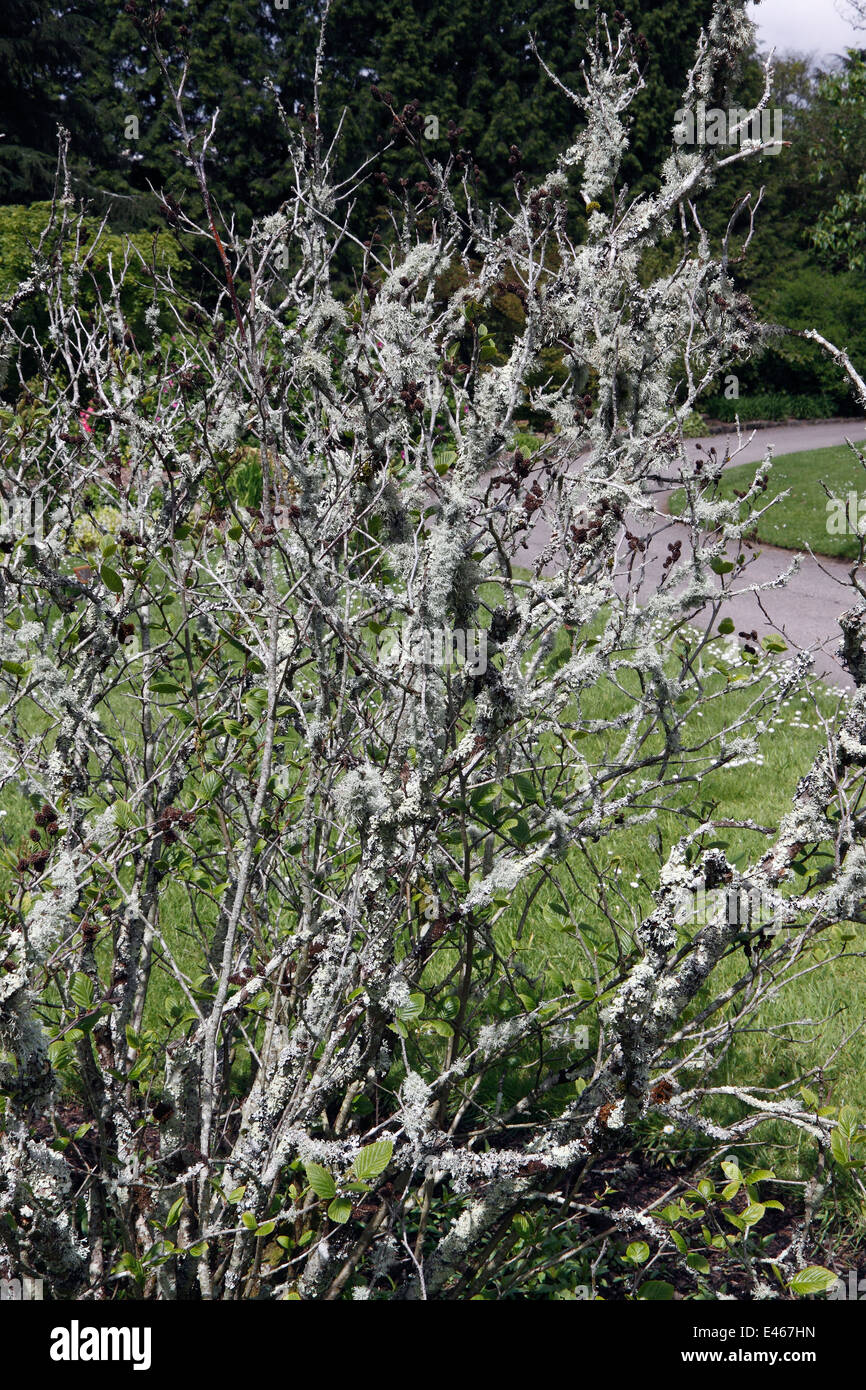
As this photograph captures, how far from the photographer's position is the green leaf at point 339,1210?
73.0 inches

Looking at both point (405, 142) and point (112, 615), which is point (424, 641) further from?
point (405, 142)

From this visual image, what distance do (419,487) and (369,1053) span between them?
4.16 ft

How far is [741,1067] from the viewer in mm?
3389

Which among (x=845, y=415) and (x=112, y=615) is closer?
(x=112, y=615)

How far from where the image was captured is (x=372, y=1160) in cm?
184

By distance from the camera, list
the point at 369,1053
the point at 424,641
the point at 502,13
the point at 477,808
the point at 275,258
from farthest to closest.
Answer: the point at 502,13 < the point at 275,258 < the point at 477,808 < the point at 369,1053 < the point at 424,641

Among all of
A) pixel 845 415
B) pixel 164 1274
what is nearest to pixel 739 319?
pixel 164 1274
